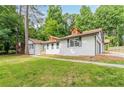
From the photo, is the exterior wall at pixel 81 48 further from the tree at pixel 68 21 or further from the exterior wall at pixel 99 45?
the tree at pixel 68 21

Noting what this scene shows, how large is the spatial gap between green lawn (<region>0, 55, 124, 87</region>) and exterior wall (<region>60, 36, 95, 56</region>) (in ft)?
0.81

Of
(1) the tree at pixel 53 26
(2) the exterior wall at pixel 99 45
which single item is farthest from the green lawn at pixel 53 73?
(1) the tree at pixel 53 26

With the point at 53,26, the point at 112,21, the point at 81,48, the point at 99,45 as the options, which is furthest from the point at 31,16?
the point at 112,21

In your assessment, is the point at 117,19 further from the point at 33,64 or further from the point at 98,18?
the point at 33,64

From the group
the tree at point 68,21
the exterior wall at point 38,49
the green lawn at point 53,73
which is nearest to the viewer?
the green lawn at point 53,73

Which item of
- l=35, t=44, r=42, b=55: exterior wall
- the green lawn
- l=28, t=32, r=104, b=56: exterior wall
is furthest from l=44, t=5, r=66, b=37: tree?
the green lawn

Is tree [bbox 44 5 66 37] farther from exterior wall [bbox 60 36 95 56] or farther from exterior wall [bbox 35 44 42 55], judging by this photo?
exterior wall [bbox 35 44 42 55]

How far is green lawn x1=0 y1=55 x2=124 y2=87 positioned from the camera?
169 inches

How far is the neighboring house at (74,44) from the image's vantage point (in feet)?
15.2

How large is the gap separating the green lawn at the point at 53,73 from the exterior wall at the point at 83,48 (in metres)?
0.25
